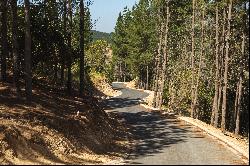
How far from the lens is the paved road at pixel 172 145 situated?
843 inches

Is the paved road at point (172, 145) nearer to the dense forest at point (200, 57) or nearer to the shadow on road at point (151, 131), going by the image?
the shadow on road at point (151, 131)

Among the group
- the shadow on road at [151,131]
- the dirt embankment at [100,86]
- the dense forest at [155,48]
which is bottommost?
the shadow on road at [151,131]

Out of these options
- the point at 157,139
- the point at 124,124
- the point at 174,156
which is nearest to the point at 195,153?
the point at 174,156

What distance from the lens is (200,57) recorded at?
46.3 m

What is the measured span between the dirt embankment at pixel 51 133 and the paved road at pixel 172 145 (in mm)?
1464

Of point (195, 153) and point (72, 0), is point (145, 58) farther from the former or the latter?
point (195, 153)

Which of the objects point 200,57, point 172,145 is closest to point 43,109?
point 172,145

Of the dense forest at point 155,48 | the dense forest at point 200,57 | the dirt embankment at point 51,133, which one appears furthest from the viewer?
the dense forest at point 200,57

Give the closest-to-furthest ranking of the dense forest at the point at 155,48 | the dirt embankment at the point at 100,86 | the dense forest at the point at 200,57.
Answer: the dense forest at the point at 155,48 < the dense forest at the point at 200,57 < the dirt embankment at the point at 100,86

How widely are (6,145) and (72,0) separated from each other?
2324 cm

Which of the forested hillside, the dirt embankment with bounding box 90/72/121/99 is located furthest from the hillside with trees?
the dirt embankment with bounding box 90/72/121/99

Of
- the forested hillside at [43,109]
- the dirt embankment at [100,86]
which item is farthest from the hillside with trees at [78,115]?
the dirt embankment at [100,86]

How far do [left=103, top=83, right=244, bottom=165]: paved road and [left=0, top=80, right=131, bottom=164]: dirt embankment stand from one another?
4.80ft

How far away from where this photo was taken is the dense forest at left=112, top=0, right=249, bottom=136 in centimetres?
3950
